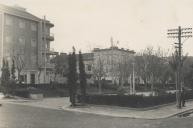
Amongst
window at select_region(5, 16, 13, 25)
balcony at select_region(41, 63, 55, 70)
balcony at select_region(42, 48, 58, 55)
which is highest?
window at select_region(5, 16, 13, 25)

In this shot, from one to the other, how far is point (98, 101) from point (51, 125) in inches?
570

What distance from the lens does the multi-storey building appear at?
196ft

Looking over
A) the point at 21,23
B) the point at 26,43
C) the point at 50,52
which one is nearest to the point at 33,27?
the point at 26,43

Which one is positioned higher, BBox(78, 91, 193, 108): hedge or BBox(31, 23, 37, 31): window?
BBox(31, 23, 37, 31): window

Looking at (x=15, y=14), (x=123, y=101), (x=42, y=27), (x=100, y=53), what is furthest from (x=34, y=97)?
(x=100, y=53)

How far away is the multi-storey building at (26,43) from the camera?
5959cm

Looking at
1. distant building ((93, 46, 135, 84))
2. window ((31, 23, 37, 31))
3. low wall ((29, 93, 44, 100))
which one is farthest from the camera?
distant building ((93, 46, 135, 84))

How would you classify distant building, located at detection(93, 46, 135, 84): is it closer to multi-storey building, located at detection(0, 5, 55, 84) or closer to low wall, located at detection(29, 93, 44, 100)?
multi-storey building, located at detection(0, 5, 55, 84)

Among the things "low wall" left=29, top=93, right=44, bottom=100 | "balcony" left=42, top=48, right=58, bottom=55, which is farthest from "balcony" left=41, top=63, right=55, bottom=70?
"low wall" left=29, top=93, right=44, bottom=100

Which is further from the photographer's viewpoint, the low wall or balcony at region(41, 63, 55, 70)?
balcony at region(41, 63, 55, 70)

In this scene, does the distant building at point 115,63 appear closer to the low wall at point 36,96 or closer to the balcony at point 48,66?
the balcony at point 48,66

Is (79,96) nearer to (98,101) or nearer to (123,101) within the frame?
(98,101)

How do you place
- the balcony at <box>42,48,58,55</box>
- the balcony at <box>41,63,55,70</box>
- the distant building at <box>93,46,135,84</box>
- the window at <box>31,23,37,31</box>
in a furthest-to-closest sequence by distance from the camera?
the distant building at <box>93,46,135,84</box> → the balcony at <box>42,48,58,55</box> → the balcony at <box>41,63,55,70</box> → the window at <box>31,23,37,31</box>

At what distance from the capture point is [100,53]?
346 ft
